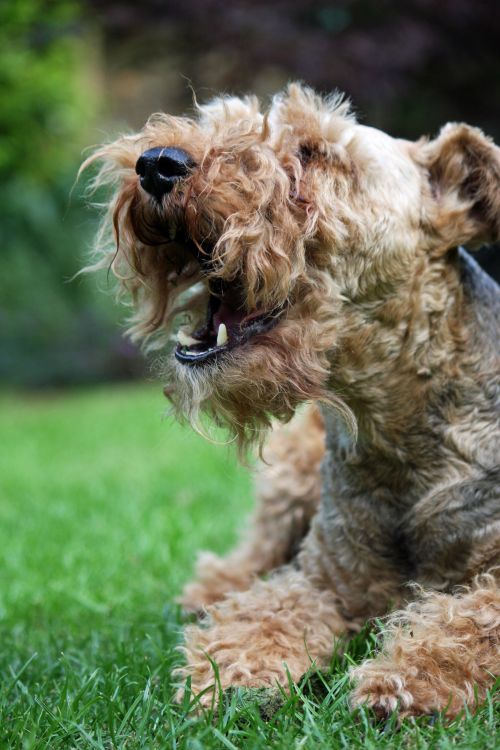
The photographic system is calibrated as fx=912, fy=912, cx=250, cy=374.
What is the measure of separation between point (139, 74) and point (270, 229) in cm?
1071

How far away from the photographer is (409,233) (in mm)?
2635

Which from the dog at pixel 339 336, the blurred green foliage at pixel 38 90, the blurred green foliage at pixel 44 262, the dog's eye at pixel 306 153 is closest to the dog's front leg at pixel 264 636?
the dog at pixel 339 336

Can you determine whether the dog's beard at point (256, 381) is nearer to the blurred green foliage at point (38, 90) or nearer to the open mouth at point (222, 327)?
the open mouth at point (222, 327)

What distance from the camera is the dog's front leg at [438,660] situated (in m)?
2.11

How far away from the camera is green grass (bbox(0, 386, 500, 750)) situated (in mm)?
2039

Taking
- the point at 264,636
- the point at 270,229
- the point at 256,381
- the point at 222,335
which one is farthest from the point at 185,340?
the point at 264,636

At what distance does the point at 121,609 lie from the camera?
11.4 ft

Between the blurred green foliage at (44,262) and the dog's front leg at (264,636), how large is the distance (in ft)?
31.1

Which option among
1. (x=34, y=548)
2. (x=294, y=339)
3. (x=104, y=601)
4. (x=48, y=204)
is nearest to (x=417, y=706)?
(x=294, y=339)

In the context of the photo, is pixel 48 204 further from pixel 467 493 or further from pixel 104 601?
pixel 467 493

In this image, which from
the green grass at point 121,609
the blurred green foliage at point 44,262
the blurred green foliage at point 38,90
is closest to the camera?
the green grass at point 121,609

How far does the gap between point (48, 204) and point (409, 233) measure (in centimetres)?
1044

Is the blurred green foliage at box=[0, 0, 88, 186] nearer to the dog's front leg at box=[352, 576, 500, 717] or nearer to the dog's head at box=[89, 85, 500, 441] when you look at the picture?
the dog's head at box=[89, 85, 500, 441]

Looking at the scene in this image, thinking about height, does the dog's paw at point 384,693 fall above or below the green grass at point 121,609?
above
